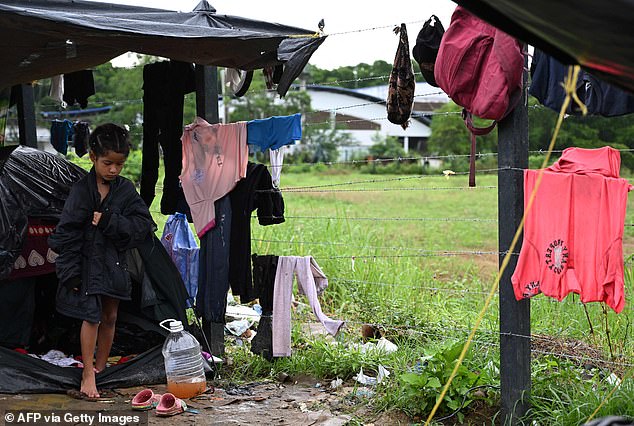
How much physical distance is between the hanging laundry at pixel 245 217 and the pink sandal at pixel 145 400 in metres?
0.94

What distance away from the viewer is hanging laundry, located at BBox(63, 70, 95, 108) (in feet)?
22.1

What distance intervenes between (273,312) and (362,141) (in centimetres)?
2930

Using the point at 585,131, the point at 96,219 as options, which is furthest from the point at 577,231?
the point at 585,131

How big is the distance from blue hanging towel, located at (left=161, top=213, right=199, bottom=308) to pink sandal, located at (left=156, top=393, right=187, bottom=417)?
44.2 inches

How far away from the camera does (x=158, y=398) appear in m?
4.64

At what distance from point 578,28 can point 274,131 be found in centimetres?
330

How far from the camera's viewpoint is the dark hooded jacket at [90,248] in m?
4.68

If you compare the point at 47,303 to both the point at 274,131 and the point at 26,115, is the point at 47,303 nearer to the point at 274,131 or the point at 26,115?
the point at 26,115

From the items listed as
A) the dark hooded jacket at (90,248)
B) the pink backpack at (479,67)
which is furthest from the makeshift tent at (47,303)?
the pink backpack at (479,67)

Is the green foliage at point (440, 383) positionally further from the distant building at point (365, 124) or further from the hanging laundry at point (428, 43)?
the distant building at point (365, 124)

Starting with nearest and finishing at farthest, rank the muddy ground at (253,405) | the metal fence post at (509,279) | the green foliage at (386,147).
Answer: the metal fence post at (509,279), the muddy ground at (253,405), the green foliage at (386,147)

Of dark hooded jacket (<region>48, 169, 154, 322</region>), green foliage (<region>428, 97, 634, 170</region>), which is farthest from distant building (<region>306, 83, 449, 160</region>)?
dark hooded jacket (<region>48, 169, 154, 322</region>)

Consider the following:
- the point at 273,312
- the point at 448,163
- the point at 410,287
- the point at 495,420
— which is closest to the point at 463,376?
the point at 495,420

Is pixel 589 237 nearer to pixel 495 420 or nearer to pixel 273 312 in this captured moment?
pixel 495 420
